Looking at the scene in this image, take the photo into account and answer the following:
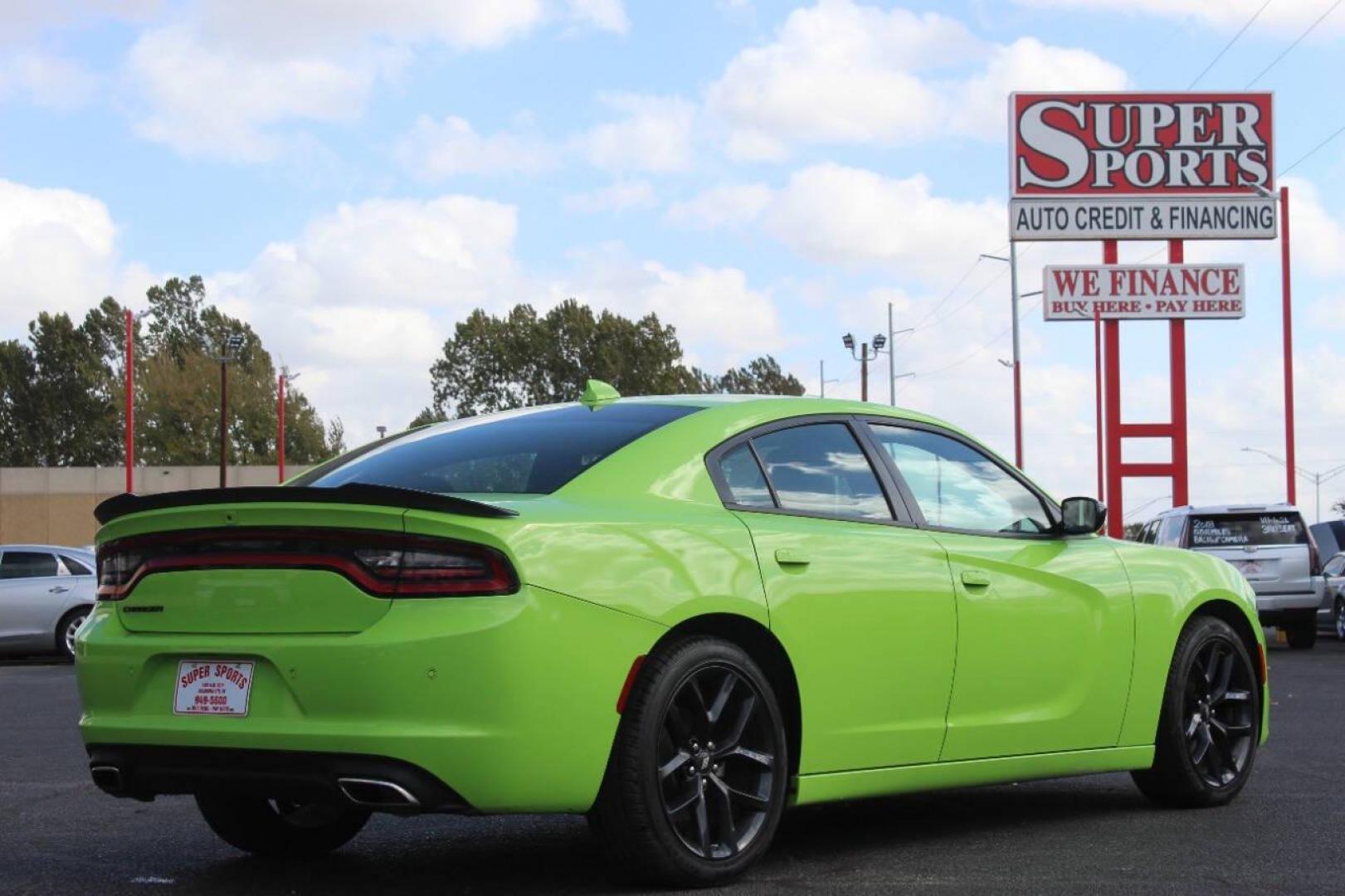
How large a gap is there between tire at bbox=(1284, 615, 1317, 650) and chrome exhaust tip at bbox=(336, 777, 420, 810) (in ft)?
64.7

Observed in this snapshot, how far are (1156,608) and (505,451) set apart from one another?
2.76 m

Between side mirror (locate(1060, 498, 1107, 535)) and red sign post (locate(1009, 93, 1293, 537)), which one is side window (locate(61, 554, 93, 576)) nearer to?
side mirror (locate(1060, 498, 1107, 535))

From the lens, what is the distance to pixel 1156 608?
7492 millimetres

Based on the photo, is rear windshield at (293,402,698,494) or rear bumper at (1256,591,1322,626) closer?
rear windshield at (293,402,698,494)

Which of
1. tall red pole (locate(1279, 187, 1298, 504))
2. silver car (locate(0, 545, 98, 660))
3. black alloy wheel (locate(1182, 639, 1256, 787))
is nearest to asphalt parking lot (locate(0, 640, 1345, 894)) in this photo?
black alloy wheel (locate(1182, 639, 1256, 787))

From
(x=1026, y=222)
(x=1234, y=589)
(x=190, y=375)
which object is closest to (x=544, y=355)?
(x=190, y=375)

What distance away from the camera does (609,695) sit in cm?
538

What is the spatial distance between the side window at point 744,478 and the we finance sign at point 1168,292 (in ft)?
126

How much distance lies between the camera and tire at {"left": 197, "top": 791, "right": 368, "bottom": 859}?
21.4ft

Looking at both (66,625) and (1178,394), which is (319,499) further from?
(1178,394)

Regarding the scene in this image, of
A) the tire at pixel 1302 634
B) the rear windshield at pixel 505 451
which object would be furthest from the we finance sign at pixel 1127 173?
the rear windshield at pixel 505 451

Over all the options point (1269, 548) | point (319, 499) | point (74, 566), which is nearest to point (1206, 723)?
point (319, 499)

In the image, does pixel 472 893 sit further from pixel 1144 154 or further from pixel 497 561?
pixel 1144 154

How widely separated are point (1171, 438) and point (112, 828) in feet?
125
